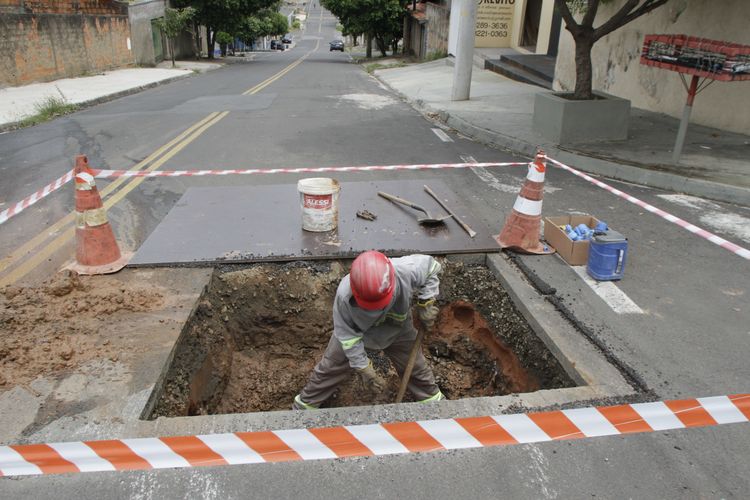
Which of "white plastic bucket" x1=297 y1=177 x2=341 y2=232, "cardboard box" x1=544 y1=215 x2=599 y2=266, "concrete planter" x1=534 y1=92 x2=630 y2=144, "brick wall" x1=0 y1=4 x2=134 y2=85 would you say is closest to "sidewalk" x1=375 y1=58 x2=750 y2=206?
"concrete planter" x1=534 y1=92 x2=630 y2=144

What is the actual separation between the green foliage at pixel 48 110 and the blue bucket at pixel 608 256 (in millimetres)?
12701

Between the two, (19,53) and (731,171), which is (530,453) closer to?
(731,171)

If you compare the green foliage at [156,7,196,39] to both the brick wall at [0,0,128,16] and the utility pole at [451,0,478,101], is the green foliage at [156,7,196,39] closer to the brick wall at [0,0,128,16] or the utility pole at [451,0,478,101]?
the brick wall at [0,0,128,16]

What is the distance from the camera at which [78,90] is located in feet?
59.2

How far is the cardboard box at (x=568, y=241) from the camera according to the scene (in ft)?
16.7

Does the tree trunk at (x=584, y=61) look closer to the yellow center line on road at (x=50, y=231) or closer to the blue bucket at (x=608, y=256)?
the blue bucket at (x=608, y=256)

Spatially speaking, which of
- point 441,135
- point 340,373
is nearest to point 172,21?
point 441,135

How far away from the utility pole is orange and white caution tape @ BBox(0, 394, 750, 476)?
13017 mm

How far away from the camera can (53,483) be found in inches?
106

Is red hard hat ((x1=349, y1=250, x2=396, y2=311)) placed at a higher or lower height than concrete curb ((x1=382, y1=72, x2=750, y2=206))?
higher

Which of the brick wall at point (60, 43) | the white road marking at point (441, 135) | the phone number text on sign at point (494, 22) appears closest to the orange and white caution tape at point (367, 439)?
the white road marking at point (441, 135)

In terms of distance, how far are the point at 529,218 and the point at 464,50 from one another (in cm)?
1069

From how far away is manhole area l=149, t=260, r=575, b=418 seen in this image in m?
4.52

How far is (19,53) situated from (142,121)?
33.3 feet
